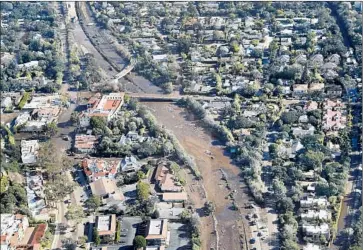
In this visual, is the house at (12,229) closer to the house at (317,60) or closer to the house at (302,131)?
the house at (302,131)

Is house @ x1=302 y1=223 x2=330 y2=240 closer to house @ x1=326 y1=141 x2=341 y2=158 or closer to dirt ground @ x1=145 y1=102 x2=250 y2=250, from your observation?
dirt ground @ x1=145 y1=102 x2=250 y2=250

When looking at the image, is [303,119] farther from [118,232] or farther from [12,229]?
[12,229]

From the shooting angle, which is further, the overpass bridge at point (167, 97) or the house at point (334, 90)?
the overpass bridge at point (167, 97)

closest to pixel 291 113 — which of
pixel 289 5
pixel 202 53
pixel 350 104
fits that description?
pixel 350 104

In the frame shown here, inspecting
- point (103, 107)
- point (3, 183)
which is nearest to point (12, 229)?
point (3, 183)

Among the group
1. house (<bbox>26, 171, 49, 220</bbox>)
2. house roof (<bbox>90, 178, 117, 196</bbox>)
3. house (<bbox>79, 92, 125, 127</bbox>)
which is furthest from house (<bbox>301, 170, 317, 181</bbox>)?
house (<bbox>26, 171, 49, 220</bbox>)

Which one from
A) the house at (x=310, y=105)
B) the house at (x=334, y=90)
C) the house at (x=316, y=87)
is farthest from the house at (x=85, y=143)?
the house at (x=334, y=90)

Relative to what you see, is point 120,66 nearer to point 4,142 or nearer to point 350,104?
point 4,142
